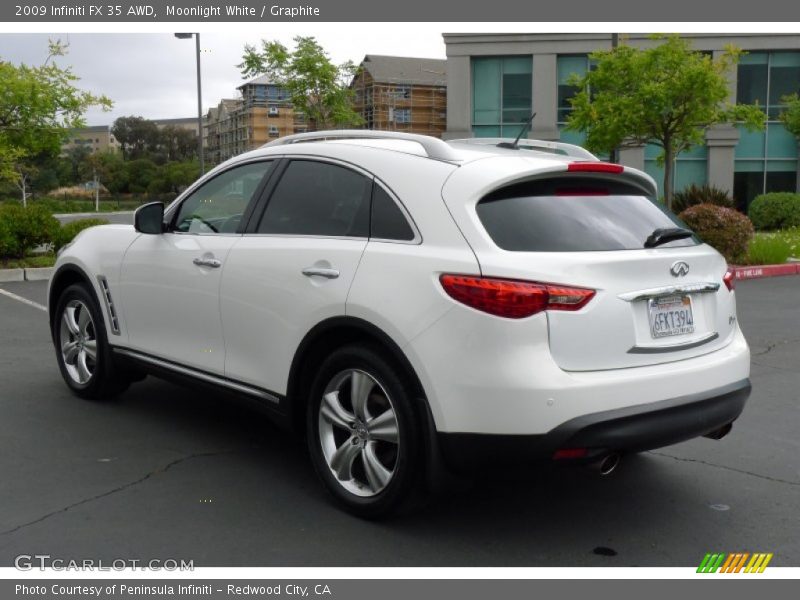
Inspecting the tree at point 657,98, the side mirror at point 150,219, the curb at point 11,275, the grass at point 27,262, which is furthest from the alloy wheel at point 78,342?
the tree at point 657,98

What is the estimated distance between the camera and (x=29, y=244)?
15.3 m

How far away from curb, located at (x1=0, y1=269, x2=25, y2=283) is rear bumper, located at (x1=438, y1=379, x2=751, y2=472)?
12015mm

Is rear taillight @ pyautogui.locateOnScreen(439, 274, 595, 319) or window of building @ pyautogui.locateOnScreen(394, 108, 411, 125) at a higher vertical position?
window of building @ pyautogui.locateOnScreen(394, 108, 411, 125)

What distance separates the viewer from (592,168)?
4.25 m

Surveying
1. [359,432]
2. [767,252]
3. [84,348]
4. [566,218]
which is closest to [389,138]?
[566,218]

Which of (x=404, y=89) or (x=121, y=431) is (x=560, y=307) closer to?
(x=121, y=431)

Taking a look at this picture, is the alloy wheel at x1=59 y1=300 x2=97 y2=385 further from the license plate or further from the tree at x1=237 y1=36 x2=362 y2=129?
the tree at x1=237 y1=36 x2=362 y2=129

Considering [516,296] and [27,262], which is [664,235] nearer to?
[516,296]

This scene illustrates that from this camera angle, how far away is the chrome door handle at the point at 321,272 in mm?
4254

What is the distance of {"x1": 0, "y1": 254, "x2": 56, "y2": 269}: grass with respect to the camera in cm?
1475

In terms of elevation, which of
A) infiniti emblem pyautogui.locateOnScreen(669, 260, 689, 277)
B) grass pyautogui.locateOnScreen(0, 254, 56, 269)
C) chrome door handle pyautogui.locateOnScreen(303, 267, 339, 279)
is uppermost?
infiniti emblem pyautogui.locateOnScreen(669, 260, 689, 277)

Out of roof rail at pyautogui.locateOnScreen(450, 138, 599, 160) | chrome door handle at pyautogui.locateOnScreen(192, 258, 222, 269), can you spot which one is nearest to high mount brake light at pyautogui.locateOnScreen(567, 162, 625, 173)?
roof rail at pyautogui.locateOnScreen(450, 138, 599, 160)

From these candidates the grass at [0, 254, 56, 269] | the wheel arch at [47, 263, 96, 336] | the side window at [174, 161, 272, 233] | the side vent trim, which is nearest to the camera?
the side window at [174, 161, 272, 233]

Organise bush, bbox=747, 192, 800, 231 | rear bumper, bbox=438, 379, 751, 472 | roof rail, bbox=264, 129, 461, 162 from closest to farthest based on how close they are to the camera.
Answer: rear bumper, bbox=438, 379, 751, 472 → roof rail, bbox=264, 129, 461, 162 → bush, bbox=747, 192, 800, 231
